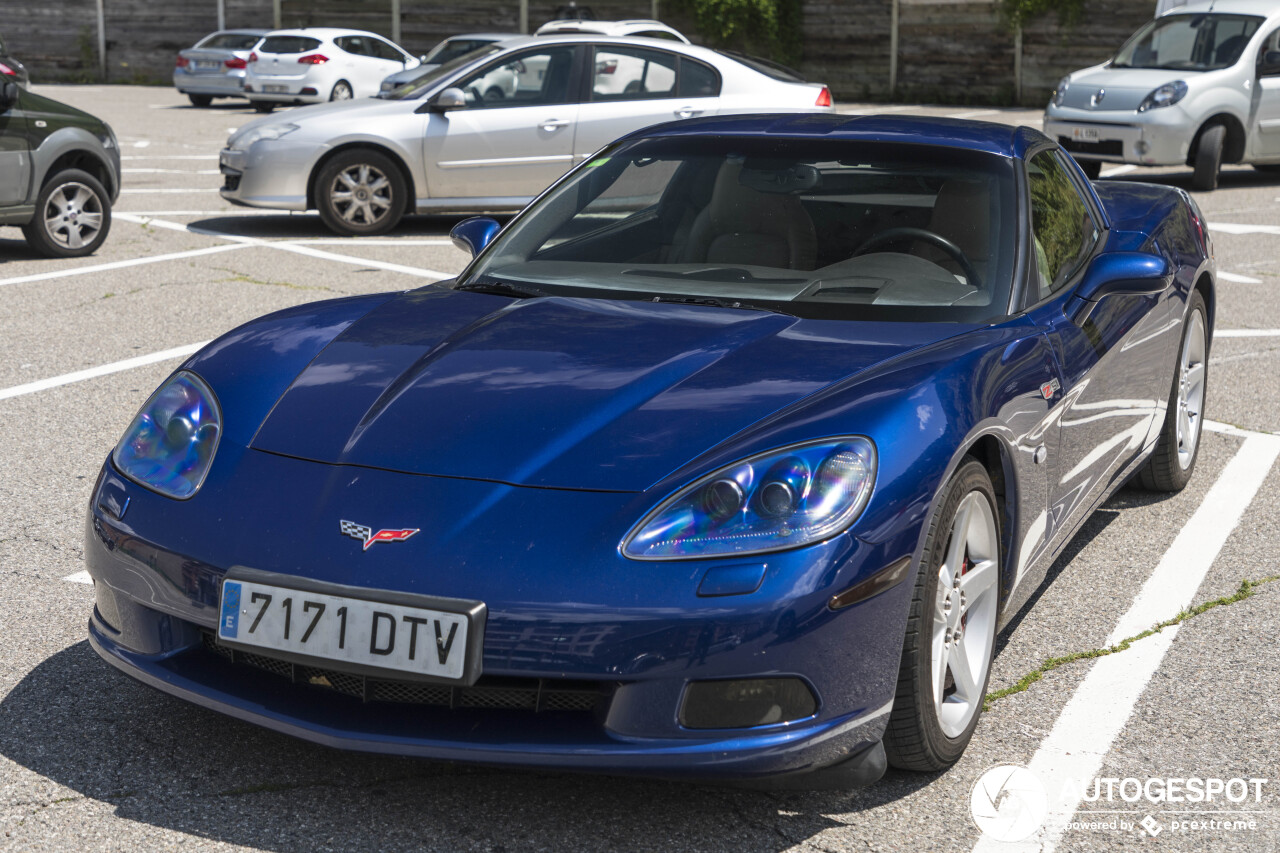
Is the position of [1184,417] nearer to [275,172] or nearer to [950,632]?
[950,632]

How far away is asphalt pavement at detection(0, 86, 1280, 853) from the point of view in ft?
8.95

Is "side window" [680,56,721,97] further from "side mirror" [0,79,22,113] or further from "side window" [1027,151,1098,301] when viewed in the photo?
"side window" [1027,151,1098,301]

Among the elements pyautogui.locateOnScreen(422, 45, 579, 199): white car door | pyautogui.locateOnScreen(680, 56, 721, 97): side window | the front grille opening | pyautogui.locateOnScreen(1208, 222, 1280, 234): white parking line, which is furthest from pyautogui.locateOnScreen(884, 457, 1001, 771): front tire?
pyautogui.locateOnScreen(1208, 222, 1280, 234): white parking line

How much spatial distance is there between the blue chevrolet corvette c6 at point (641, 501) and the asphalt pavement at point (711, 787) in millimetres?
219

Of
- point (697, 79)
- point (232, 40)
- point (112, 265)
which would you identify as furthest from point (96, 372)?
point (232, 40)

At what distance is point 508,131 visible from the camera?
1088 cm

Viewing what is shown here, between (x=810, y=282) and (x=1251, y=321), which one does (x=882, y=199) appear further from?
(x=1251, y=321)

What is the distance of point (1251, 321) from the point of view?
26.8 feet

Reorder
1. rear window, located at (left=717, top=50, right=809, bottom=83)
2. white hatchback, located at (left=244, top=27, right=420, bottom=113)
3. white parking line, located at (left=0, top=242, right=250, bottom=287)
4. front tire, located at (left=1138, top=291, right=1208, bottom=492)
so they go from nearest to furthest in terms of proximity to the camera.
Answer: front tire, located at (left=1138, top=291, right=1208, bottom=492), white parking line, located at (left=0, top=242, right=250, bottom=287), rear window, located at (left=717, top=50, right=809, bottom=83), white hatchback, located at (left=244, top=27, right=420, bottom=113)

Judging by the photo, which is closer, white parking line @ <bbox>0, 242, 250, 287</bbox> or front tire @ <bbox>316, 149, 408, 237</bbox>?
white parking line @ <bbox>0, 242, 250, 287</bbox>

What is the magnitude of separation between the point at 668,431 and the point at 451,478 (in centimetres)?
43

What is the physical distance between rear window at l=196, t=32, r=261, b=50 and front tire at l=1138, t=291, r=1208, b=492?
23.5 metres

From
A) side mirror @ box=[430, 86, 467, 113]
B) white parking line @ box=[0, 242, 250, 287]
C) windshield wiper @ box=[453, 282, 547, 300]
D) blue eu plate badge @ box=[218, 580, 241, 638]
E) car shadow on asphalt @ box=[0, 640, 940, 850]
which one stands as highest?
side mirror @ box=[430, 86, 467, 113]

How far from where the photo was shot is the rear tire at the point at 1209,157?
533 inches
